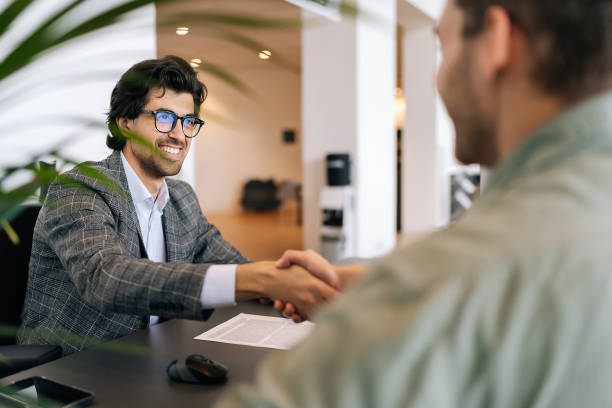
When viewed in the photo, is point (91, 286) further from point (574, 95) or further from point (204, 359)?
point (574, 95)

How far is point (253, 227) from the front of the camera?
30.4 ft

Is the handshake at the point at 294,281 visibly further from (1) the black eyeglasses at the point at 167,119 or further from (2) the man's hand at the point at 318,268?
(1) the black eyeglasses at the point at 167,119

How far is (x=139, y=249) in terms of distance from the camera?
164 centimetres

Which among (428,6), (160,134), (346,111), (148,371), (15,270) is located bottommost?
(148,371)

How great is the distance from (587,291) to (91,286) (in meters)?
1.15

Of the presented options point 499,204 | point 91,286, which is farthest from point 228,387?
point 499,204

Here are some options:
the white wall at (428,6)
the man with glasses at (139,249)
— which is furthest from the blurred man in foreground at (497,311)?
the white wall at (428,6)

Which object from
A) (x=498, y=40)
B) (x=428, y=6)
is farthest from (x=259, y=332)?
(x=428, y=6)

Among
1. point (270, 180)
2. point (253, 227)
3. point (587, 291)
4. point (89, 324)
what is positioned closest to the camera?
point (587, 291)

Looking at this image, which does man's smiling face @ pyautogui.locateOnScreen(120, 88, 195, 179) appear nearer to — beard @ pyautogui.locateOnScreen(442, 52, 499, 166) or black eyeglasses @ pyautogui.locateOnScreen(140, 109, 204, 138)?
black eyeglasses @ pyautogui.locateOnScreen(140, 109, 204, 138)

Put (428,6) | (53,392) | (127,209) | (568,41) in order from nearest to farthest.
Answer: (568,41), (53,392), (127,209), (428,6)

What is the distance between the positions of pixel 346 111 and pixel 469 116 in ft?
17.4

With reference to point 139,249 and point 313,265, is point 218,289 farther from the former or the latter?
point 139,249

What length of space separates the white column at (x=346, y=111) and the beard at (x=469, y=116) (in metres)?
5.21
